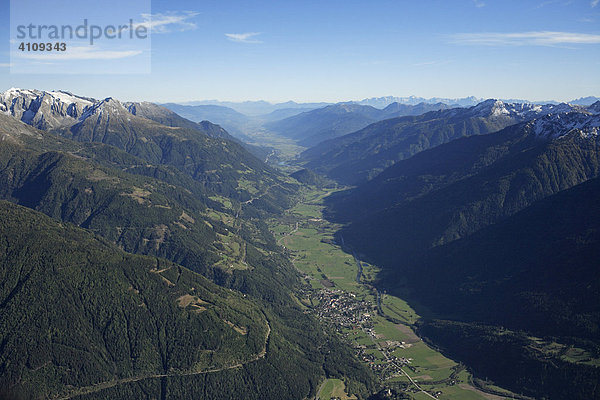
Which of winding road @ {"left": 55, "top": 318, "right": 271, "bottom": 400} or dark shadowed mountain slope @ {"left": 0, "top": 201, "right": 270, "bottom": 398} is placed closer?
winding road @ {"left": 55, "top": 318, "right": 271, "bottom": 400}

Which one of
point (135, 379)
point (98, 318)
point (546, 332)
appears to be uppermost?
point (98, 318)

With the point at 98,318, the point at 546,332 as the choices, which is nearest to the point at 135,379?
the point at 98,318

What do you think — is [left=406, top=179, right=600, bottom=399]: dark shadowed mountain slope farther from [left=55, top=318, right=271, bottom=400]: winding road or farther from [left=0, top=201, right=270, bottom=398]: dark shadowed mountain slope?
[left=0, top=201, right=270, bottom=398]: dark shadowed mountain slope

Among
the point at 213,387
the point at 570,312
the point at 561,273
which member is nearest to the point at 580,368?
the point at 570,312

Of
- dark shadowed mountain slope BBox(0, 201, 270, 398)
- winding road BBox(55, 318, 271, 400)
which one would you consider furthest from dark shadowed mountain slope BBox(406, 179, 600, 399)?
dark shadowed mountain slope BBox(0, 201, 270, 398)

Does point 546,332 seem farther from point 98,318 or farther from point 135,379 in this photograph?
point 98,318

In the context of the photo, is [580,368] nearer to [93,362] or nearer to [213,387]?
[213,387]

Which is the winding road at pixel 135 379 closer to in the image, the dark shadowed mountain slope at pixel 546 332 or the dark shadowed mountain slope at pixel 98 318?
the dark shadowed mountain slope at pixel 98 318

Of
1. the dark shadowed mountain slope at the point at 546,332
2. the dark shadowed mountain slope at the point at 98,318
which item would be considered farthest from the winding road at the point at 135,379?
the dark shadowed mountain slope at the point at 546,332

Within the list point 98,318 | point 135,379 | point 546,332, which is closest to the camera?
point 135,379

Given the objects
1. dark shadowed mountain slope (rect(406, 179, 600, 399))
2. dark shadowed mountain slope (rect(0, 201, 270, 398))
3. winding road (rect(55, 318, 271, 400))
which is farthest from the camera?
dark shadowed mountain slope (rect(406, 179, 600, 399))

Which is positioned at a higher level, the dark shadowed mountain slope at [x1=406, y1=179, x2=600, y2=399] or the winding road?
the dark shadowed mountain slope at [x1=406, y1=179, x2=600, y2=399]
